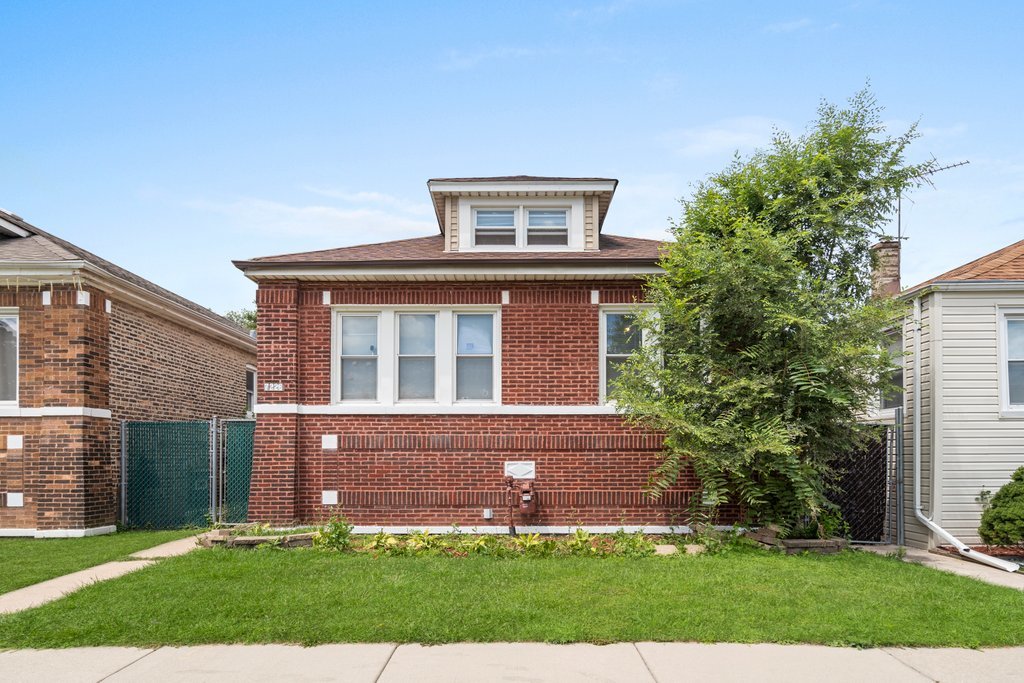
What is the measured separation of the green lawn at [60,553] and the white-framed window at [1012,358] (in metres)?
12.7

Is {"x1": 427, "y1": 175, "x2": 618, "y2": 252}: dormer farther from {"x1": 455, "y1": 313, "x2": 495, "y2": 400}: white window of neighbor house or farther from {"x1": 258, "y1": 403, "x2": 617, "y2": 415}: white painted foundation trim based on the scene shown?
{"x1": 258, "y1": 403, "x2": 617, "y2": 415}: white painted foundation trim

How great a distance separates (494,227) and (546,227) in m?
0.90

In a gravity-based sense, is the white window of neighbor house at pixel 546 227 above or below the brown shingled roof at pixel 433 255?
above

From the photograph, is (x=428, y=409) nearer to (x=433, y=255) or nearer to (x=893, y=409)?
(x=433, y=255)

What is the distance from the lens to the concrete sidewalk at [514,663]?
5.72 m

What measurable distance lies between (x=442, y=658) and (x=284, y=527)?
6.47m

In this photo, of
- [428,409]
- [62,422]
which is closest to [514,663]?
[428,409]

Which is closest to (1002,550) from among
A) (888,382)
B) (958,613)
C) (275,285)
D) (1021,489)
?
(1021,489)

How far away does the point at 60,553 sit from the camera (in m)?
10.7

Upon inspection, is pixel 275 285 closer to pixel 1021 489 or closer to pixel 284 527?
pixel 284 527

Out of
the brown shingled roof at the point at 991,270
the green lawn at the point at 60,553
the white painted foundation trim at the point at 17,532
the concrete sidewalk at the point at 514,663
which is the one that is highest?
the brown shingled roof at the point at 991,270

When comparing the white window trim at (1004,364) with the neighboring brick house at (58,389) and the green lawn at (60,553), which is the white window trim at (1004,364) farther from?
the neighboring brick house at (58,389)

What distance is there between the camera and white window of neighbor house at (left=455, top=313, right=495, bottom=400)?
12406 mm

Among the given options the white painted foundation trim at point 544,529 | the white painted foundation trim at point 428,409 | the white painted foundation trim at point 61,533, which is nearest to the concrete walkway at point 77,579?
the white painted foundation trim at point 61,533
